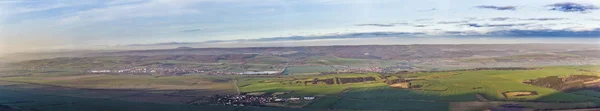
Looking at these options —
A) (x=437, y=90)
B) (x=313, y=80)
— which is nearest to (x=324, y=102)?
(x=437, y=90)

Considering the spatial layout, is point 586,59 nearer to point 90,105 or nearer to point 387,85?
point 387,85

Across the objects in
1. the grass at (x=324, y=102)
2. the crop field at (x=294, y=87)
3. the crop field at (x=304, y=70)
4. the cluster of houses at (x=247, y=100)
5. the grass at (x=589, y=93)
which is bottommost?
the grass at (x=589, y=93)

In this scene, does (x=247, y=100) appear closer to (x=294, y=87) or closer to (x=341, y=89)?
(x=294, y=87)

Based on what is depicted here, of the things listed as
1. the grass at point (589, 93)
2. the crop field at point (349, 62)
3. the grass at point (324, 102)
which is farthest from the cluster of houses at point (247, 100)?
the grass at point (589, 93)

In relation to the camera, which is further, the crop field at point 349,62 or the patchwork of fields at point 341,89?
the crop field at point 349,62

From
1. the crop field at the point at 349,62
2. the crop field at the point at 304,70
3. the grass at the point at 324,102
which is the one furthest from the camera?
the crop field at the point at 349,62

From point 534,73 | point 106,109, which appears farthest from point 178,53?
point 534,73

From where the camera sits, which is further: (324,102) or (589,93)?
(324,102)

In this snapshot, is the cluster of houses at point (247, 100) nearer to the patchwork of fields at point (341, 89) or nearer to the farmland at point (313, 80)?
the farmland at point (313, 80)
